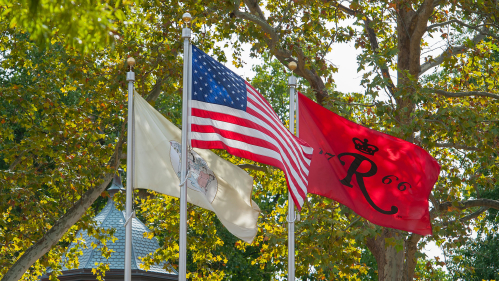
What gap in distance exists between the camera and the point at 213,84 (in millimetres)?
8164

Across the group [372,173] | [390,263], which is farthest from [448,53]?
[372,173]

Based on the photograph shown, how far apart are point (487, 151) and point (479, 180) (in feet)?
6.17

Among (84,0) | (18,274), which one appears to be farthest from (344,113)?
(84,0)

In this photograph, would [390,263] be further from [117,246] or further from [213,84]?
[117,246]

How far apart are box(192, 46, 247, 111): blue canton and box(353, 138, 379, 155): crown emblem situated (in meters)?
2.01

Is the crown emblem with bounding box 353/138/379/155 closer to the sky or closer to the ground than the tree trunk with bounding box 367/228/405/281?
closer to the sky

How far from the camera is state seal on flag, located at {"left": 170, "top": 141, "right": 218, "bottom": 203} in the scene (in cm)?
801

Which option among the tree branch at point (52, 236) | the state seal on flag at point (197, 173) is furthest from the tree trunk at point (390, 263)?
the tree branch at point (52, 236)

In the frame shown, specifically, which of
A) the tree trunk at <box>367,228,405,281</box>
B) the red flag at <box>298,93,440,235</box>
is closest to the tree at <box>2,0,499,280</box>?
the tree trunk at <box>367,228,405,281</box>

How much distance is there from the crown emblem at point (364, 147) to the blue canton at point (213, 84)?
201cm

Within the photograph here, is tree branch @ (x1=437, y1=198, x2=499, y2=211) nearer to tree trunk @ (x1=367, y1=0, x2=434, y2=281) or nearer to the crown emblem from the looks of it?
tree trunk @ (x1=367, y1=0, x2=434, y2=281)

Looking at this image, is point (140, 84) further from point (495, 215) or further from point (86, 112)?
point (495, 215)

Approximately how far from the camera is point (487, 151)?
42.3ft

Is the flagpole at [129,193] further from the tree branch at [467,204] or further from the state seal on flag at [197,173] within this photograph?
the tree branch at [467,204]
